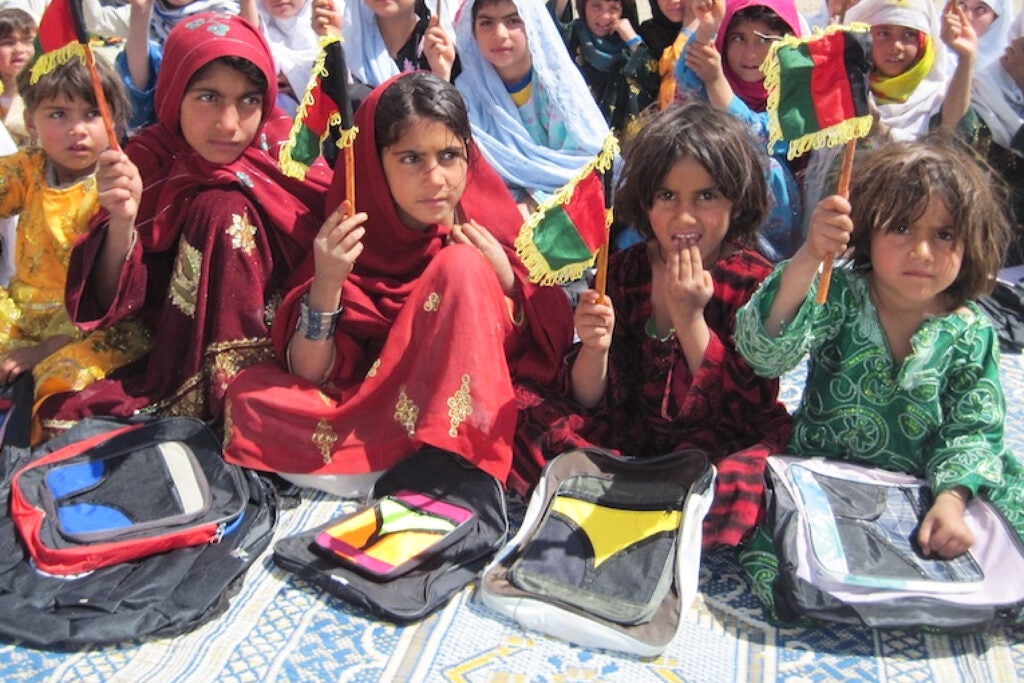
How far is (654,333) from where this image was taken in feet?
8.36

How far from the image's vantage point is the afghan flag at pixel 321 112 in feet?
7.74

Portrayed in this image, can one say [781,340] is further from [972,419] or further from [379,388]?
[379,388]

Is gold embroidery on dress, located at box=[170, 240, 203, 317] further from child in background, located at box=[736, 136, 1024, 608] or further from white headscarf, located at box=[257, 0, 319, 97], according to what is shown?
white headscarf, located at box=[257, 0, 319, 97]

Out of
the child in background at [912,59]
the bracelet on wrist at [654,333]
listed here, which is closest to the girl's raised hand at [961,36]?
the child in background at [912,59]

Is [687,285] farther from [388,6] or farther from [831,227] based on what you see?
[388,6]

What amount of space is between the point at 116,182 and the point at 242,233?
37 cm

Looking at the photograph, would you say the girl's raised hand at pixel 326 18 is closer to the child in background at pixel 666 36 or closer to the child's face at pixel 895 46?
the child in background at pixel 666 36

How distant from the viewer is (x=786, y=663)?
1984 mm

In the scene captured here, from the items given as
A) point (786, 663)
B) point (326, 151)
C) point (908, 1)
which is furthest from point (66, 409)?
point (908, 1)

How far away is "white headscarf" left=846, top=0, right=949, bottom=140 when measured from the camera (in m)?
3.95

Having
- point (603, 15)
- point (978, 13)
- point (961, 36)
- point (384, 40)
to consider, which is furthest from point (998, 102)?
point (384, 40)

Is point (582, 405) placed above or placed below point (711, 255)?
below

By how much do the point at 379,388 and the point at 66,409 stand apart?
0.90 m

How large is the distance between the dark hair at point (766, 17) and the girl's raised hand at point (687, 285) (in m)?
2.04
